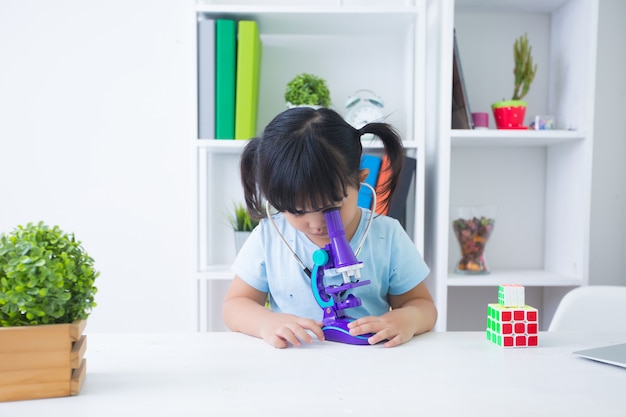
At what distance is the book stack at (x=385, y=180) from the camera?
167 cm

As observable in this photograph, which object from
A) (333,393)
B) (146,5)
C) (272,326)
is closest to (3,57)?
(146,5)

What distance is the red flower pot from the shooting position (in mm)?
1751

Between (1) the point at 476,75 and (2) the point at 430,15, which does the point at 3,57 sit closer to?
(2) the point at 430,15

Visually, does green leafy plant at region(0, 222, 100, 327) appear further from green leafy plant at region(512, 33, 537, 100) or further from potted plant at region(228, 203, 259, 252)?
green leafy plant at region(512, 33, 537, 100)

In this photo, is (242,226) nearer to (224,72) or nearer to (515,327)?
(224,72)

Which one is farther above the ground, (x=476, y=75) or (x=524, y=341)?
(x=476, y=75)

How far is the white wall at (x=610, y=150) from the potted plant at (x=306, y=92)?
0.98 metres

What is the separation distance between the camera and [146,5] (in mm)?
1973

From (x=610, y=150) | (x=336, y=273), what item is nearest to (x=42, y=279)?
(x=336, y=273)

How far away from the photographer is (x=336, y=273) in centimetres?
95

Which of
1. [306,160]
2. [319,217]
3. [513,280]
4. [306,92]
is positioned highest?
[306,92]

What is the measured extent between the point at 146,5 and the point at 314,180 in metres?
1.32

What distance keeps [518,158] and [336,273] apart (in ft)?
4.16

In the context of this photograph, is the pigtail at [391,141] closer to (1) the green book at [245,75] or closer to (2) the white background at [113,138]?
(1) the green book at [245,75]
